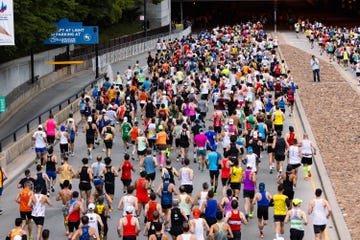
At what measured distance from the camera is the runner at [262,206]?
16953 millimetres

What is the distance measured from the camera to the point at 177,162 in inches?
961

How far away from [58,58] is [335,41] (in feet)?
67.4

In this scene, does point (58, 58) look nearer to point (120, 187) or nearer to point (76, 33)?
point (76, 33)

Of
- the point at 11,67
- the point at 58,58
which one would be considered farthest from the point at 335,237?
the point at 58,58

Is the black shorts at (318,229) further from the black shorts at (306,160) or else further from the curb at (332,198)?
the black shorts at (306,160)

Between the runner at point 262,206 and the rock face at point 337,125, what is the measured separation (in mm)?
1910

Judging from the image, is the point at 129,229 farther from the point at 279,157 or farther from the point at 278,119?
the point at 278,119

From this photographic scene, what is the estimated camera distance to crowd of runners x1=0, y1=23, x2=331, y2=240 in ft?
51.4

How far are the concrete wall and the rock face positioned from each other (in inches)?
564

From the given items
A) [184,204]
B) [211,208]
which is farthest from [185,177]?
[211,208]

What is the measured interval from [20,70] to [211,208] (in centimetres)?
2806

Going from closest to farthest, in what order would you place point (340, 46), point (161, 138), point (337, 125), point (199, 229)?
point (199, 229), point (161, 138), point (337, 125), point (340, 46)

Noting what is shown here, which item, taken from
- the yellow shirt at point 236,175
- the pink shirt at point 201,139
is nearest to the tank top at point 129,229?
the yellow shirt at point 236,175

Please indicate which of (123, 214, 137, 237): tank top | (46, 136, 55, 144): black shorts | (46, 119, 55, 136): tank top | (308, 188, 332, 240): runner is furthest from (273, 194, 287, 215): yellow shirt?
(46, 136, 55, 144): black shorts
